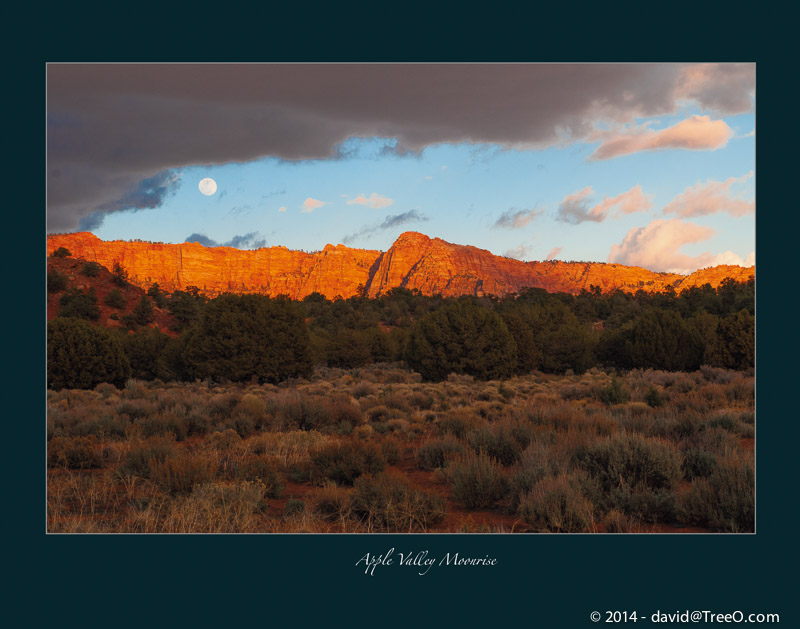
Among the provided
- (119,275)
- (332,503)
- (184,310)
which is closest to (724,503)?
(332,503)

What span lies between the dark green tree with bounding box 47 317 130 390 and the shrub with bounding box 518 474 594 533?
79.5ft

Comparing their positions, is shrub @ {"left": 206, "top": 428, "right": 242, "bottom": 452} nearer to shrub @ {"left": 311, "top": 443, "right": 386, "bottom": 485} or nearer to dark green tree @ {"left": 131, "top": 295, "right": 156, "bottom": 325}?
shrub @ {"left": 311, "top": 443, "right": 386, "bottom": 485}

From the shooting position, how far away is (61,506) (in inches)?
257

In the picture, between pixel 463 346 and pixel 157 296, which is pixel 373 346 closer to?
pixel 463 346

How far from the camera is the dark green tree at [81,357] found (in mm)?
24328

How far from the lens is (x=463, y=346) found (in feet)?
110

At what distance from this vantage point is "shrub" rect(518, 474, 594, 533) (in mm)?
5414

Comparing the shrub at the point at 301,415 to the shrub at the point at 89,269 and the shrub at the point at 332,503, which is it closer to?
the shrub at the point at 332,503

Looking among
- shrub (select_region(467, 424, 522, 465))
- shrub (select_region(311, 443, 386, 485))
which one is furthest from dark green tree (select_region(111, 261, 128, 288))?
shrub (select_region(467, 424, 522, 465))

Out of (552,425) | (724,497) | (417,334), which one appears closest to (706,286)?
(417,334)

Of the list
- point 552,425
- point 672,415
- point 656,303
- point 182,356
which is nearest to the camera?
point 552,425

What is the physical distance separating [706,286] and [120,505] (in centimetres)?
6100

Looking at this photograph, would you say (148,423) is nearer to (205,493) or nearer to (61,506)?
(61,506)

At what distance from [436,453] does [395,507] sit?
9.64 ft
